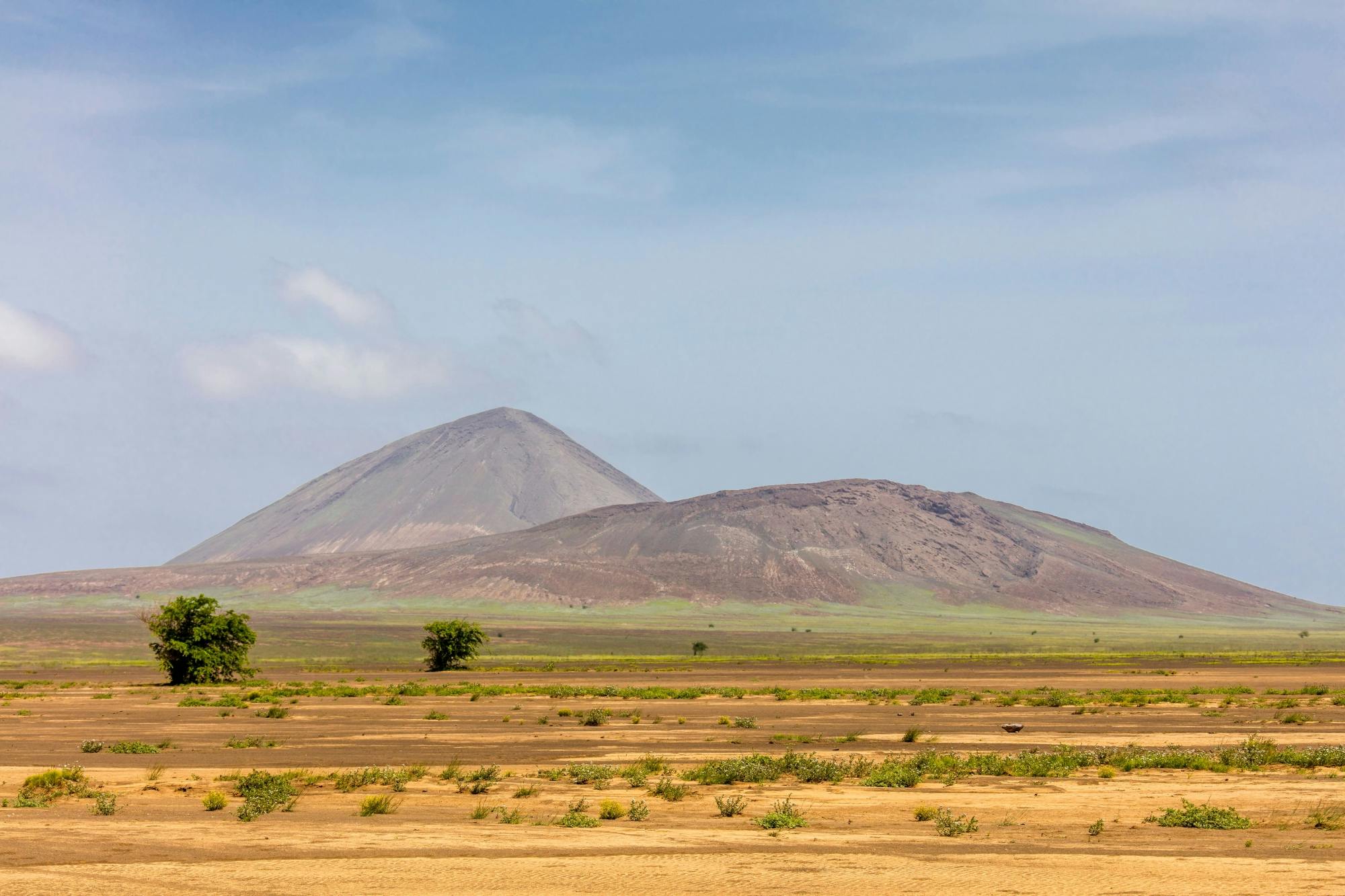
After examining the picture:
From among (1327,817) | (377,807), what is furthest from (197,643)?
(1327,817)

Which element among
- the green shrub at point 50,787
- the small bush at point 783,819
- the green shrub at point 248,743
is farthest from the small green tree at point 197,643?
the small bush at point 783,819

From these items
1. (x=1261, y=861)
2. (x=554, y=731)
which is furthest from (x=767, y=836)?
(x=554, y=731)

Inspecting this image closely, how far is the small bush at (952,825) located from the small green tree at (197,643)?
190ft

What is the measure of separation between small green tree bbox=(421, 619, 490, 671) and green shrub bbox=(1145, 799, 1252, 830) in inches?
2795

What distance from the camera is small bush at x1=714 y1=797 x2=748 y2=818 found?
2344 cm

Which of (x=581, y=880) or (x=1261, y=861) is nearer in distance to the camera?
(x=581, y=880)

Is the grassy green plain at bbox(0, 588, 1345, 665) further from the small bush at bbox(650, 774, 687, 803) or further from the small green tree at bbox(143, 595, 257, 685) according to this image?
the small bush at bbox(650, 774, 687, 803)

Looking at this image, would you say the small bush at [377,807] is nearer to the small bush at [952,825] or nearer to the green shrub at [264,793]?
the green shrub at [264,793]

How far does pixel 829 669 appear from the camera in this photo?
293 ft

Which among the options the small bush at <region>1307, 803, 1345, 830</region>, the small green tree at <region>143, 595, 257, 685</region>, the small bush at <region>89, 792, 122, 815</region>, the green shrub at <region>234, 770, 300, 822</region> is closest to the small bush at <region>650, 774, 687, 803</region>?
the green shrub at <region>234, 770, 300, 822</region>

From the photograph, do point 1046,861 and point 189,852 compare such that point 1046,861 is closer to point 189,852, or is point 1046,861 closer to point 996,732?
point 189,852

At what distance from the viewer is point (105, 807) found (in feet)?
77.3

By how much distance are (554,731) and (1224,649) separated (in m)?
120

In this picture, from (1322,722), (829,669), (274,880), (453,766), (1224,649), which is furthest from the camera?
(1224,649)
